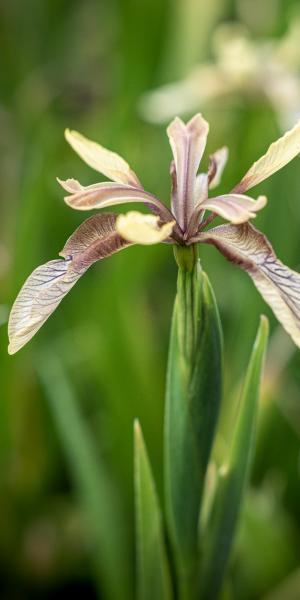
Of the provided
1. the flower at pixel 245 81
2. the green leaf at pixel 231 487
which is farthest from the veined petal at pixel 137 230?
the flower at pixel 245 81

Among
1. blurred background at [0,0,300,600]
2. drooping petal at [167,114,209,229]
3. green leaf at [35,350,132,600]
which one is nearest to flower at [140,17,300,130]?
blurred background at [0,0,300,600]

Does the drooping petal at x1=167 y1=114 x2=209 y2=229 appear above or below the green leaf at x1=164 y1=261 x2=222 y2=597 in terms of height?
above

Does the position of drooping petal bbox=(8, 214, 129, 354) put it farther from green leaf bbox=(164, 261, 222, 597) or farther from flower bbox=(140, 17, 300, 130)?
flower bbox=(140, 17, 300, 130)

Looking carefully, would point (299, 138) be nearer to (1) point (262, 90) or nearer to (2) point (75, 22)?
(1) point (262, 90)

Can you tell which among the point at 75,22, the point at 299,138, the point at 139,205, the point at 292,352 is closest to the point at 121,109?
the point at 139,205

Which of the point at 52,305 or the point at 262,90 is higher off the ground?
the point at 262,90

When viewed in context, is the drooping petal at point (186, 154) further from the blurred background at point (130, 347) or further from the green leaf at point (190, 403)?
the blurred background at point (130, 347)

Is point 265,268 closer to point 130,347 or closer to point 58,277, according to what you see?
point 58,277
